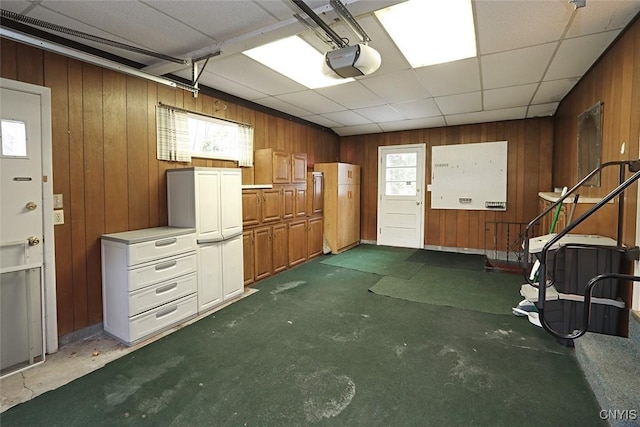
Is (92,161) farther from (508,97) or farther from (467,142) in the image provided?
(467,142)

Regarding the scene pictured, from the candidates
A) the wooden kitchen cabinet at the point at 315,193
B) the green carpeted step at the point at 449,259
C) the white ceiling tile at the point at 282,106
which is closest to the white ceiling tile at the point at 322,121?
the white ceiling tile at the point at 282,106

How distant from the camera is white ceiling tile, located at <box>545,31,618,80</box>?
2723 mm

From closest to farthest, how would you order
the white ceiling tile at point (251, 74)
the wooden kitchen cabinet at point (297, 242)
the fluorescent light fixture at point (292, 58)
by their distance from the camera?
the fluorescent light fixture at point (292, 58), the white ceiling tile at point (251, 74), the wooden kitchen cabinet at point (297, 242)

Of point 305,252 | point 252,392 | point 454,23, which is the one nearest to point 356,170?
point 305,252

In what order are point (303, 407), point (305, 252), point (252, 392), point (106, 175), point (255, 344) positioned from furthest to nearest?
point (305, 252) → point (106, 175) → point (255, 344) → point (252, 392) → point (303, 407)

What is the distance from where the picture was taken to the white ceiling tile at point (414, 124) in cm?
586

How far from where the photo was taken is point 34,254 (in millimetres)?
2562

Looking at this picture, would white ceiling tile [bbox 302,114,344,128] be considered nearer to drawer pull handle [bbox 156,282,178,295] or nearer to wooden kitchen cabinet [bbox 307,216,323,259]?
wooden kitchen cabinet [bbox 307,216,323,259]

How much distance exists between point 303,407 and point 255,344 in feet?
2.99

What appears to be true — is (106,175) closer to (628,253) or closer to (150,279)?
(150,279)

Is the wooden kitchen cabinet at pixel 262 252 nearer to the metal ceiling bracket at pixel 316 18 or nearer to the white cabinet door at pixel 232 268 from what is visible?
the white cabinet door at pixel 232 268

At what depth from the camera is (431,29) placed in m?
2.61

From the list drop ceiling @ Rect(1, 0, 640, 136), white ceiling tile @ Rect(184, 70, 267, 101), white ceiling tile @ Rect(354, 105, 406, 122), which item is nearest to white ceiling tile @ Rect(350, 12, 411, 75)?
drop ceiling @ Rect(1, 0, 640, 136)

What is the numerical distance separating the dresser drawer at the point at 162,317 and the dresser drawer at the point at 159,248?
48 centimetres
